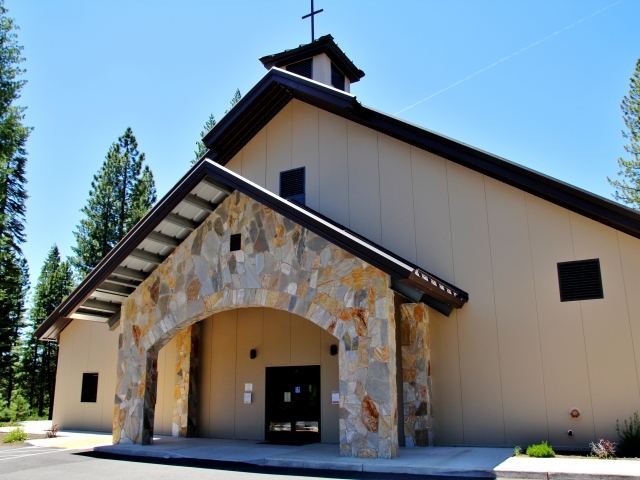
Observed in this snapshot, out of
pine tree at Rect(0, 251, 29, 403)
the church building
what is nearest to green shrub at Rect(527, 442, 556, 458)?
the church building

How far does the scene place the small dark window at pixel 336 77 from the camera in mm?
19678

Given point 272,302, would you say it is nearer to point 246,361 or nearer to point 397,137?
point 246,361

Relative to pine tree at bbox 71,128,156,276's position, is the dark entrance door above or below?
below

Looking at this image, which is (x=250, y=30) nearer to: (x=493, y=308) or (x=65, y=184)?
(x=493, y=308)

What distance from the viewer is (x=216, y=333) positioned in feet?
55.1

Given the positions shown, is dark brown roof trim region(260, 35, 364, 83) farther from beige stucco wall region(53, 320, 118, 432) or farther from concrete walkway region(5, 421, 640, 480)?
concrete walkway region(5, 421, 640, 480)

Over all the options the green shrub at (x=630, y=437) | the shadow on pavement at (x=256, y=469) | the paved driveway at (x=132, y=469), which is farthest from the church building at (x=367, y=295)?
the paved driveway at (x=132, y=469)

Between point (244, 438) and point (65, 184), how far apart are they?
85.3 ft

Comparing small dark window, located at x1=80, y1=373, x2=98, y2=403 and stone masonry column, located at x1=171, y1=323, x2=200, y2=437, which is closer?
stone masonry column, located at x1=171, y1=323, x2=200, y2=437

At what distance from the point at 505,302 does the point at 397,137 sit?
16.8 ft

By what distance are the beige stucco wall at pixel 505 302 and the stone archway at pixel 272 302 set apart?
2.56 meters

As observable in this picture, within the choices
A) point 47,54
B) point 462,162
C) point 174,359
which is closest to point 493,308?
point 462,162

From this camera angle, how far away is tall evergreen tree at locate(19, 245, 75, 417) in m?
37.1

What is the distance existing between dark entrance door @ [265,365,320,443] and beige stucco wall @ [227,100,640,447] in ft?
10.8
